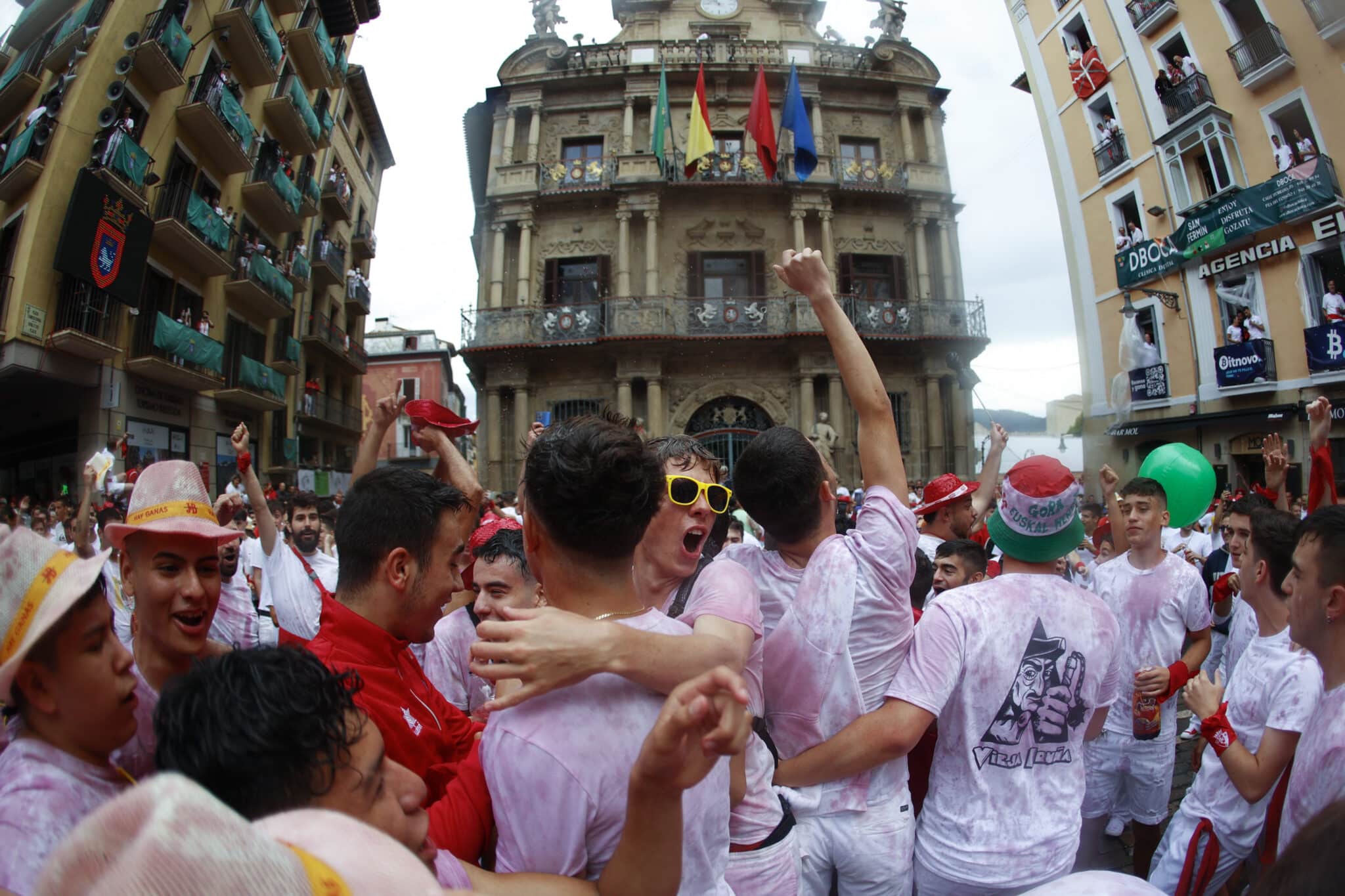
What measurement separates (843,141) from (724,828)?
22317 millimetres

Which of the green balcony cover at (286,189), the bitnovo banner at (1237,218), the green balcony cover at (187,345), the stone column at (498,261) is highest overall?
the green balcony cover at (286,189)

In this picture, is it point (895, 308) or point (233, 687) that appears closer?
point (233, 687)

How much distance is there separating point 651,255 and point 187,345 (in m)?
11.5

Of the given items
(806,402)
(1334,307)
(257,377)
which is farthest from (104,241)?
(1334,307)

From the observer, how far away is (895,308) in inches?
752

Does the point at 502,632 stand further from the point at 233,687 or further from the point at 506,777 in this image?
the point at 233,687

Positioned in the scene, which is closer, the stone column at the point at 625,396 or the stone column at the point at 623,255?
the stone column at the point at 625,396

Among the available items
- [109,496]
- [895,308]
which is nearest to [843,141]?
[895,308]

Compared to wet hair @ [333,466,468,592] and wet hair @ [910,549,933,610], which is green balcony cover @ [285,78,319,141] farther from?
wet hair @ [910,549,933,610]

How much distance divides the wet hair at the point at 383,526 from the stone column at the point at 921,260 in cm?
1949

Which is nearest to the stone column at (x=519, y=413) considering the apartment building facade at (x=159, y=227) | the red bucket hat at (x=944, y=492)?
the apartment building facade at (x=159, y=227)

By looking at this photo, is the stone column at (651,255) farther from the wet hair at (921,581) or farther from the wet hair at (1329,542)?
the wet hair at (1329,542)

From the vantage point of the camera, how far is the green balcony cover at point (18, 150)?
1172 centimetres

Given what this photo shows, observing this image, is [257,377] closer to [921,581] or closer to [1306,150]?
[921,581]
